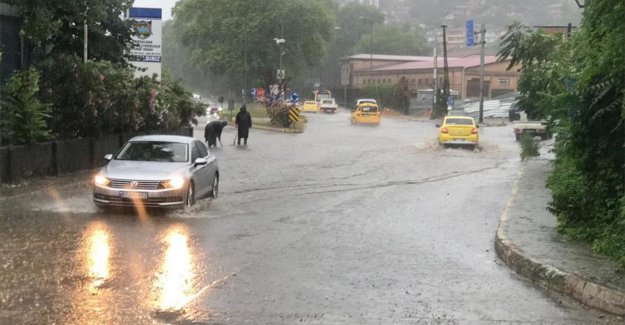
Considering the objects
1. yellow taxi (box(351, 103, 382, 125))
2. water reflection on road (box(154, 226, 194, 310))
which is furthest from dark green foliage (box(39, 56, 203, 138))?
yellow taxi (box(351, 103, 382, 125))

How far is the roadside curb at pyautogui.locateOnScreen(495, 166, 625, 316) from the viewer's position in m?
7.46

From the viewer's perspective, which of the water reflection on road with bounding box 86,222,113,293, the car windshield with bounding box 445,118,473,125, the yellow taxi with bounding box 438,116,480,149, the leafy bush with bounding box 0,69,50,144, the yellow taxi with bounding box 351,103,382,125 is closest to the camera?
the water reflection on road with bounding box 86,222,113,293

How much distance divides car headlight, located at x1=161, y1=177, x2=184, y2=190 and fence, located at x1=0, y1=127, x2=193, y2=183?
5167mm

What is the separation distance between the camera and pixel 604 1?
29.0 feet

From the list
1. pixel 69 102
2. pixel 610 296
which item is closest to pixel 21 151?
pixel 69 102

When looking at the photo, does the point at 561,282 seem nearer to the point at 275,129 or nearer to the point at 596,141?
the point at 596,141

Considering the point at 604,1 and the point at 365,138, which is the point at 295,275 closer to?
the point at 604,1

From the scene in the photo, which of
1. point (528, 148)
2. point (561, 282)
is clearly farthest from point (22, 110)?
point (528, 148)

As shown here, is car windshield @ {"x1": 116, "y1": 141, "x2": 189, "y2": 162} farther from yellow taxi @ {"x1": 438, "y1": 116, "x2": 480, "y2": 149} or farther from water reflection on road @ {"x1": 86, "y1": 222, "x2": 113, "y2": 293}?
yellow taxi @ {"x1": 438, "y1": 116, "x2": 480, "y2": 149}

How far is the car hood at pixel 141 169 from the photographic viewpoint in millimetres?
13469

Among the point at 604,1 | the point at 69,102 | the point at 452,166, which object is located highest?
the point at 604,1

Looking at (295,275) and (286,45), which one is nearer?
(295,275)

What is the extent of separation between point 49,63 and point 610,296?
16.9 metres

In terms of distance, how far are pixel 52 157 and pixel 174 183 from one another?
21.8 ft
